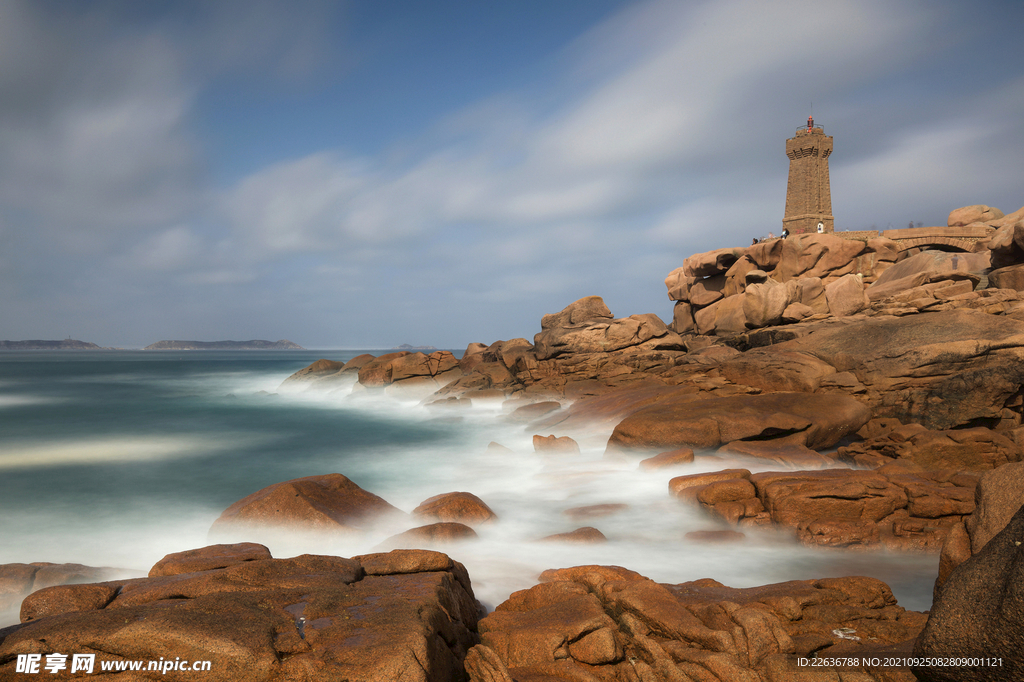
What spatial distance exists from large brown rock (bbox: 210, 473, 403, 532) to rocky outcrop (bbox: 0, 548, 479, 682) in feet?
11.3

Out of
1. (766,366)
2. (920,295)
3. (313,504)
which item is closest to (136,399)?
(313,504)

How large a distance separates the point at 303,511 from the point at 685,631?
6024 mm

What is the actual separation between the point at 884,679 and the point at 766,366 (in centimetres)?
1273

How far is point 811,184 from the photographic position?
5253 cm

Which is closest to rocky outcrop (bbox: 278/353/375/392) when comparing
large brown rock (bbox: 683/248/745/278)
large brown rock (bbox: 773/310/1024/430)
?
large brown rock (bbox: 683/248/745/278)

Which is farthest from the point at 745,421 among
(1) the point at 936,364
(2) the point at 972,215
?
(2) the point at 972,215

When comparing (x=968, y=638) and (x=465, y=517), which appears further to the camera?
(x=465, y=517)

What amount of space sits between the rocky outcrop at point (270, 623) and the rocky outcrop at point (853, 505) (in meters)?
5.35

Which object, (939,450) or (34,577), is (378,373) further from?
(939,450)

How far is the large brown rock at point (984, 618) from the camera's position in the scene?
287 cm

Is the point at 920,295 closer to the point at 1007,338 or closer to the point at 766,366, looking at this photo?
the point at 1007,338

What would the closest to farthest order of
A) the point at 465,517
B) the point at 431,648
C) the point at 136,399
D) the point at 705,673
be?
1. the point at 431,648
2. the point at 705,673
3. the point at 465,517
4. the point at 136,399

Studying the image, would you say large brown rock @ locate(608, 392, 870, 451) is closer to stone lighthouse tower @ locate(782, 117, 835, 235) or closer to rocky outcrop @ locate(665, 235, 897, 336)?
rocky outcrop @ locate(665, 235, 897, 336)

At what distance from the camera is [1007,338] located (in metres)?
13.5
